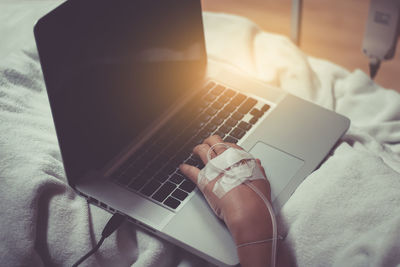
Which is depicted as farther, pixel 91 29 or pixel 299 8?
pixel 299 8

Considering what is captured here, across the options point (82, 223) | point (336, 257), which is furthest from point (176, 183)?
point (336, 257)

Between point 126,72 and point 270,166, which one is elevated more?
point 126,72

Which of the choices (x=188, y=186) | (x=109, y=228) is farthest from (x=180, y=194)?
(x=109, y=228)

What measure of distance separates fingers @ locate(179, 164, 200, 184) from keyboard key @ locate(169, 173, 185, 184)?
0.04 ft

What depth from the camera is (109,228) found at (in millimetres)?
750

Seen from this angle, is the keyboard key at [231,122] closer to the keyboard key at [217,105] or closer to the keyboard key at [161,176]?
the keyboard key at [217,105]

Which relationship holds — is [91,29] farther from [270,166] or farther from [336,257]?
[336,257]

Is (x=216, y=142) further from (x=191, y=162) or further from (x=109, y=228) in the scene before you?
(x=109, y=228)

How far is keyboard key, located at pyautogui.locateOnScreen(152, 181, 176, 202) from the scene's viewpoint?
2.59 ft

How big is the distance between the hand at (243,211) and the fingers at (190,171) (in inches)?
1.3

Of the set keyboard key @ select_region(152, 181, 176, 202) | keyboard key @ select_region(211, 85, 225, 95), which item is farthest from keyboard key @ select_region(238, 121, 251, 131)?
keyboard key @ select_region(152, 181, 176, 202)

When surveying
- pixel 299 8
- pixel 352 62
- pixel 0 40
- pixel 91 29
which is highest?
pixel 91 29

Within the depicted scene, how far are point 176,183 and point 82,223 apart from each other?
18cm

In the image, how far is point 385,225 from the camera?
0.69 meters
